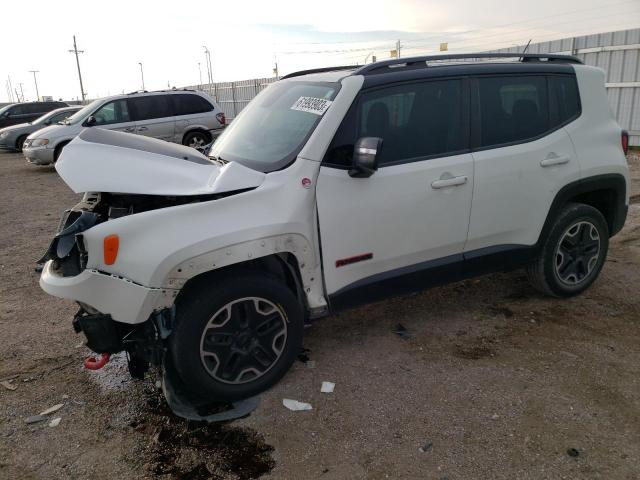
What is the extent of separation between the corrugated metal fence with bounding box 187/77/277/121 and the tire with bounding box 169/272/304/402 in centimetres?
2116

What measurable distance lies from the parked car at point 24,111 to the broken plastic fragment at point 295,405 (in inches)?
901

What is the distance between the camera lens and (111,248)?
2.66 m

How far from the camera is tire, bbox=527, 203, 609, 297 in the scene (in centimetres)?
416

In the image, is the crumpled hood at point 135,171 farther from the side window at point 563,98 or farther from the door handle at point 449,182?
the side window at point 563,98

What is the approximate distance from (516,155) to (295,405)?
7.95ft

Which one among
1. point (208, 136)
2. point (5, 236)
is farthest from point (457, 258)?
point (208, 136)

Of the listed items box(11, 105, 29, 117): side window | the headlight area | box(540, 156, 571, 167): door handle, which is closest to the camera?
box(540, 156, 571, 167): door handle

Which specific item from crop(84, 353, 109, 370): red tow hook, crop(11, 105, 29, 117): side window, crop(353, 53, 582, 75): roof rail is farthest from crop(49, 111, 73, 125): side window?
crop(353, 53, 582, 75): roof rail

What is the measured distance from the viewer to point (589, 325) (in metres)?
4.01

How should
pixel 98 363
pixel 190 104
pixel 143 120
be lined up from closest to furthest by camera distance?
pixel 98 363 → pixel 143 120 → pixel 190 104

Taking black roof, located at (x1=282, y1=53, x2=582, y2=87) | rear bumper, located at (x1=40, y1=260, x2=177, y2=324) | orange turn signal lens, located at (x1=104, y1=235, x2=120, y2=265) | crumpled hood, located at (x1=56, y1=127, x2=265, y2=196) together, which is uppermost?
black roof, located at (x1=282, y1=53, x2=582, y2=87)

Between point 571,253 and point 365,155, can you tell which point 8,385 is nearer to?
point 365,155

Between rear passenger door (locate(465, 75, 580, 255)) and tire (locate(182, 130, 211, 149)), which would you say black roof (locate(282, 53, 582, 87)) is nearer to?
rear passenger door (locate(465, 75, 580, 255))

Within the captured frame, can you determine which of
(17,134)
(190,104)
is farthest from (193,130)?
(17,134)
